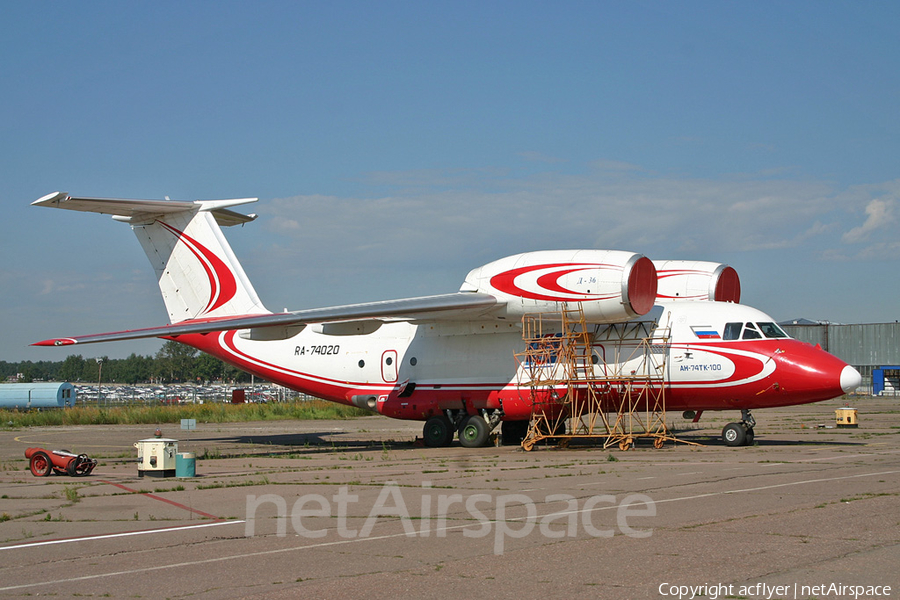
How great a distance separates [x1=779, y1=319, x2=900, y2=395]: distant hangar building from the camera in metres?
65.1

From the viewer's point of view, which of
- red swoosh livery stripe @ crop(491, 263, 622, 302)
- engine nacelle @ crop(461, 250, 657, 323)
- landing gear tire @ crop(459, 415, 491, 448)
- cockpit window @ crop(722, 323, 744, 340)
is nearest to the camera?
engine nacelle @ crop(461, 250, 657, 323)

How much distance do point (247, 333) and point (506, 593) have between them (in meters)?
18.4

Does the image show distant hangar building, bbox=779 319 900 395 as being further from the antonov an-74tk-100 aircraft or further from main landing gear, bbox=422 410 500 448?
main landing gear, bbox=422 410 500 448

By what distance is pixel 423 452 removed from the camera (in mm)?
19500

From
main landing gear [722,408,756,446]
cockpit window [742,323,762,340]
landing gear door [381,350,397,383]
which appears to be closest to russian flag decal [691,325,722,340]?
cockpit window [742,323,762,340]

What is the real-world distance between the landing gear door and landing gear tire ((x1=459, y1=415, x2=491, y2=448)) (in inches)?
92.0

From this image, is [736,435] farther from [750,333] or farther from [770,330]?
[770,330]

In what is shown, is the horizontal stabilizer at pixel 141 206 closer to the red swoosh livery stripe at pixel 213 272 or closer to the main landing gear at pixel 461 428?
the red swoosh livery stripe at pixel 213 272

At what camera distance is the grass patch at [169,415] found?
36.2 m

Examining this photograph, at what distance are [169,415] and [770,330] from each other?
2728 centimetres

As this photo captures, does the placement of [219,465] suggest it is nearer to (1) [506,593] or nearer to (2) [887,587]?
(1) [506,593]

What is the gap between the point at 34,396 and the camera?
55312 mm

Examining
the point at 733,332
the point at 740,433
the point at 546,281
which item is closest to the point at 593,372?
the point at 546,281

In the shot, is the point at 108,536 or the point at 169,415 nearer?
the point at 108,536
